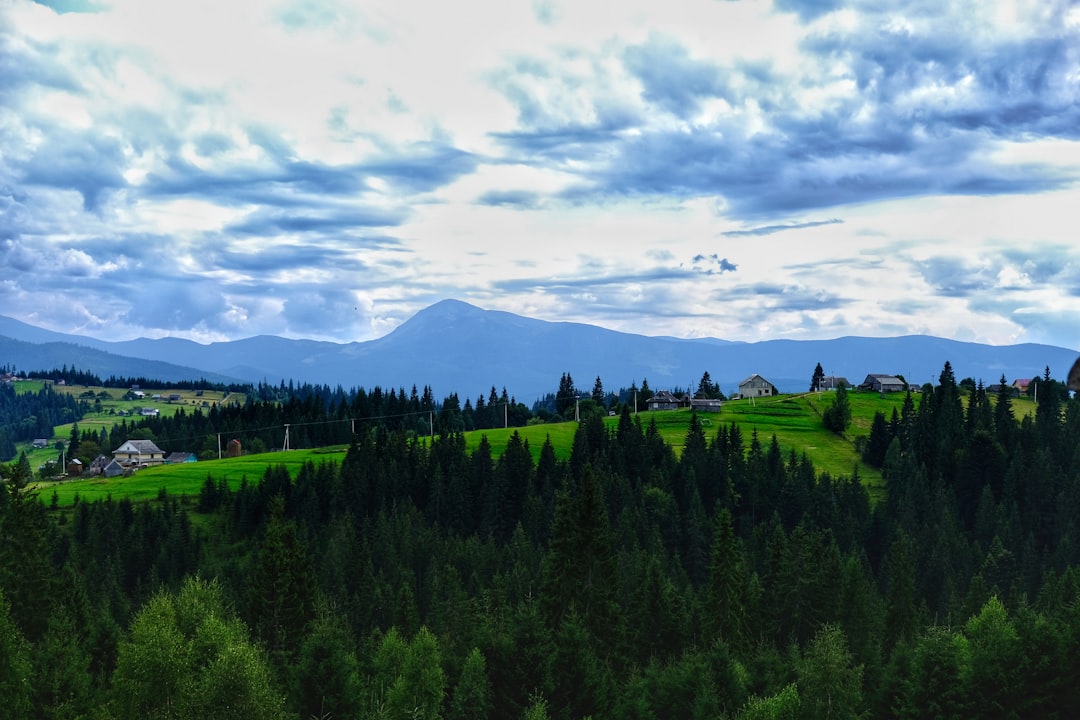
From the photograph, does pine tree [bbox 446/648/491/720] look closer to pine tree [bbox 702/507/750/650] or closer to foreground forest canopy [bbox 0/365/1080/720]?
foreground forest canopy [bbox 0/365/1080/720]

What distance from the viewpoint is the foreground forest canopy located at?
269 ft

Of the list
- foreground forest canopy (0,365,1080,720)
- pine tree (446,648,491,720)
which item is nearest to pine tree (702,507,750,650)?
foreground forest canopy (0,365,1080,720)

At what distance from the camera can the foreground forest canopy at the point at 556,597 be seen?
8212 cm

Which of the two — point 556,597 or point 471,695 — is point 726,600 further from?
point 471,695

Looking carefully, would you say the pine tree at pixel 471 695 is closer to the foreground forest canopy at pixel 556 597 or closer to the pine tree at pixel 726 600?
the foreground forest canopy at pixel 556 597

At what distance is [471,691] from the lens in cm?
8356

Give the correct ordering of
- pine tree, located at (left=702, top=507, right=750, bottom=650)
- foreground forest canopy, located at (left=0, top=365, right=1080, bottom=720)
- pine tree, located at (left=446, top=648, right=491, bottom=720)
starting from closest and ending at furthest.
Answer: foreground forest canopy, located at (left=0, top=365, right=1080, bottom=720)
pine tree, located at (left=446, top=648, right=491, bottom=720)
pine tree, located at (left=702, top=507, right=750, bottom=650)

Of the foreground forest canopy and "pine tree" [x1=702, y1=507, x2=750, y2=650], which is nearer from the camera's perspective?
the foreground forest canopy

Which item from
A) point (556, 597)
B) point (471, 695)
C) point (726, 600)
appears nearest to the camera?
point (471, 695)

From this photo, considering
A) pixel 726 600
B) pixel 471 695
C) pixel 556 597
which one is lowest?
pixel 471 695

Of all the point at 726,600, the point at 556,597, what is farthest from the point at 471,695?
the point at 726,600

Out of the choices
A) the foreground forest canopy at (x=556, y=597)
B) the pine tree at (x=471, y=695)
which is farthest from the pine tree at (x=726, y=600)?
the pine tree at (x=471, y=695)

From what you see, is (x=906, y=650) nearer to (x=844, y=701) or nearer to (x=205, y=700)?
(x=844, y=701)

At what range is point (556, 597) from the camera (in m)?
105
